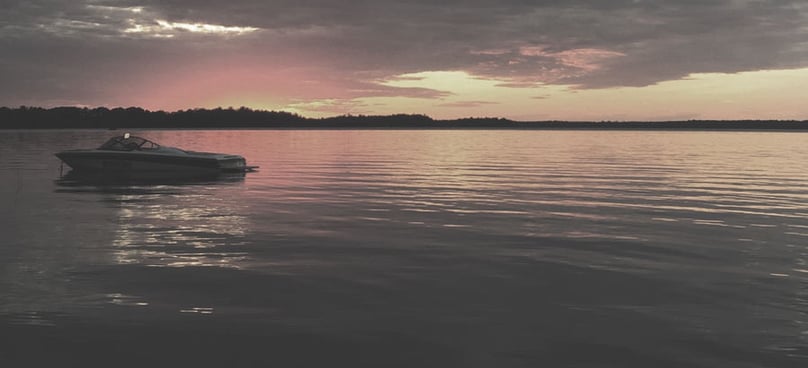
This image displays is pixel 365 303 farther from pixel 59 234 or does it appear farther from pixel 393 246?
pixel 59 234

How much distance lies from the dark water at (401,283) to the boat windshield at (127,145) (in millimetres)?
10609

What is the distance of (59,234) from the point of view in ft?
48.3

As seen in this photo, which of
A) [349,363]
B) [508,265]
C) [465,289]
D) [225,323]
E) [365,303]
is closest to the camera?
[349,363]

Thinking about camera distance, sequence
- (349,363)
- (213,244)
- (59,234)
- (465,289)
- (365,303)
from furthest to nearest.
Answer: (59,234) → (213,244) → (465,289) → (365,303) → (349,363)

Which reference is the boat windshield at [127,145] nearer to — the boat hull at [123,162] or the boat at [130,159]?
the boat at [130,159]

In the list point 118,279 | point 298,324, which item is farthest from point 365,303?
point 118,279

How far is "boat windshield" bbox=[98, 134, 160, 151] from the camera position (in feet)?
107

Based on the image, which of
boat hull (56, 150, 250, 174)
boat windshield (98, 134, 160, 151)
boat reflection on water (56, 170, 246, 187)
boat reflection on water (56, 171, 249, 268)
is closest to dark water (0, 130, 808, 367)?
boat reflection on water (56, 171, 249, 268)

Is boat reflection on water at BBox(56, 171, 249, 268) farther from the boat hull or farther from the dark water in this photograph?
the boat hull

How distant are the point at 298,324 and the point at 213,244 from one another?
6507mm

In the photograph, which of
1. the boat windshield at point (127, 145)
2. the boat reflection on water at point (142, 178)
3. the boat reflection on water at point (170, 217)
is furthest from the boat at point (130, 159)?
the boat reflection on water at point (170, 217)

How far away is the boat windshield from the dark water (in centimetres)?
1061

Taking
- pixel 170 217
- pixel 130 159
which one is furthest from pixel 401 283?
pixel 130 159

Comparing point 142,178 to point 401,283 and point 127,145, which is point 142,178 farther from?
point 401,283
